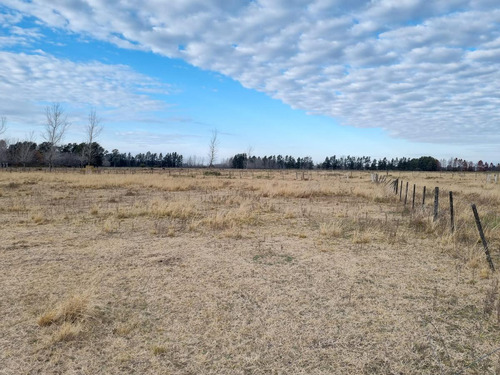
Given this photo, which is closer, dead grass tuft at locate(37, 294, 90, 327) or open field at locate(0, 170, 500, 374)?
open field at locate(0, 170, 500, 374)

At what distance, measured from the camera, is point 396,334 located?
3.89 m

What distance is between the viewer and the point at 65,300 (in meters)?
4.42

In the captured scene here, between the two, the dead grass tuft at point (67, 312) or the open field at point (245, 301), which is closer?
the open field at point (245, 301)

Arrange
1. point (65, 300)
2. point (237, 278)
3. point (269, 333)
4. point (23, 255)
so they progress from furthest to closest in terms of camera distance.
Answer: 1. point (23, 255)
2. point (237, 278)
3. point (65, 300)
4. point (269, 333)

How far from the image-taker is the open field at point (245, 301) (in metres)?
3.37

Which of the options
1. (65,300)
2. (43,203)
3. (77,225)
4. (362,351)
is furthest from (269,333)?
(43,203)

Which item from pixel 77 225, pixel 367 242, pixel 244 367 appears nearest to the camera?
pixel 244 367

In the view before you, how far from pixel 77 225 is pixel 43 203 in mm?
6006

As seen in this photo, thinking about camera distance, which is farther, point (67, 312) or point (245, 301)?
point (245, 301)

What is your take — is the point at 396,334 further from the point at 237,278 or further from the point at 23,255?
the point at 23,255

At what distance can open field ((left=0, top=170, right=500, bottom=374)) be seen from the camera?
337 centimetres

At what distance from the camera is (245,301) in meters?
4.73

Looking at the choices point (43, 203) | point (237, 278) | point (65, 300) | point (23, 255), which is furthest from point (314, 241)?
point (43, 203)

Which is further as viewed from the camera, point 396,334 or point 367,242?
point 367,242
